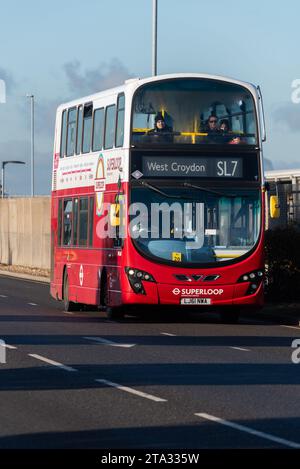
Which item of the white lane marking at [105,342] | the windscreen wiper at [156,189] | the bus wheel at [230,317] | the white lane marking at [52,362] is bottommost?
the white lane marking at [52,362]

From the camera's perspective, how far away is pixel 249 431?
11328 mm

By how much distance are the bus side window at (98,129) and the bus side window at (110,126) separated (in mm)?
316

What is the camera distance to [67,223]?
93.8ft

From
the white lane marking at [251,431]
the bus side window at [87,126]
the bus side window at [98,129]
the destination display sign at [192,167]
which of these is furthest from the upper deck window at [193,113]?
the white lane marking at [251,431]

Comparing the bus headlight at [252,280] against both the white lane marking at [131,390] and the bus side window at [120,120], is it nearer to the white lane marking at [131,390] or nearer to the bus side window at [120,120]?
the bus side window at [120,120]

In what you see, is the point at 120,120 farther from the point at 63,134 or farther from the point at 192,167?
the point at 63,134

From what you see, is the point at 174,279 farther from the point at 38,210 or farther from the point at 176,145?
the point at 38,210

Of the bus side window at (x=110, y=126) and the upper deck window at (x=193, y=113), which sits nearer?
the upper deck window at (x=193, y=113)

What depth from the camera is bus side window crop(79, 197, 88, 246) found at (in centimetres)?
2694

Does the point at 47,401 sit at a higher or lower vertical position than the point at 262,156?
lower

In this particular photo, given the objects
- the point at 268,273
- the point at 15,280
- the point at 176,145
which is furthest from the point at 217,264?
the point at 15,280

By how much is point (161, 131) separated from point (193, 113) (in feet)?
2.44

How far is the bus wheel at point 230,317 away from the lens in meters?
25.6
